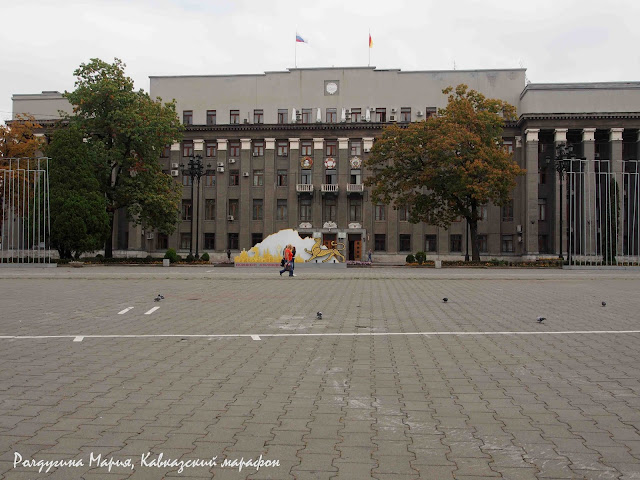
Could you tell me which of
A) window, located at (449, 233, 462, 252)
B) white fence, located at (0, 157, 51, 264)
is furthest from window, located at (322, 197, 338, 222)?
white fence, located at (0, 157, 51, 264)

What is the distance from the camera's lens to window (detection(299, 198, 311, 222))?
6181cm

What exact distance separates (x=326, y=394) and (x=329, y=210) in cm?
5591

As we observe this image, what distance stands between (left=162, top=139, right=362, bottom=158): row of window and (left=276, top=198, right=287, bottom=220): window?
16.5ft

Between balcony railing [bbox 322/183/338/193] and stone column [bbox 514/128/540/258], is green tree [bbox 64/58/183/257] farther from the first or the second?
stone column [bbox 514/128/540/258]

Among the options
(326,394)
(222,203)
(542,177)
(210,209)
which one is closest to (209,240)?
(210,209)

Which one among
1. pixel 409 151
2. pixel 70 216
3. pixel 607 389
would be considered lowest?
pixel 607 389

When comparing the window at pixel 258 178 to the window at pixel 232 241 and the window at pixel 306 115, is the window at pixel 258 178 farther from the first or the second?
the window at pixel 306 115

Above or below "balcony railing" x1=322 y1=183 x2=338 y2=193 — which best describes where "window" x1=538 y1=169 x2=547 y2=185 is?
above

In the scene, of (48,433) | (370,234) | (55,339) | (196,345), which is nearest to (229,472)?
(48,433)

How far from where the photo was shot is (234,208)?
62344 mm

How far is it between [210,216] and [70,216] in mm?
21311

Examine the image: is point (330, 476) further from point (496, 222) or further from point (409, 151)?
point (496, 222)

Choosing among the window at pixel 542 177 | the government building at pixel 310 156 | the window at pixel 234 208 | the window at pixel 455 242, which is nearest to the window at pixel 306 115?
the government building at pixel 310 156

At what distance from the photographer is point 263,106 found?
2464 inches
